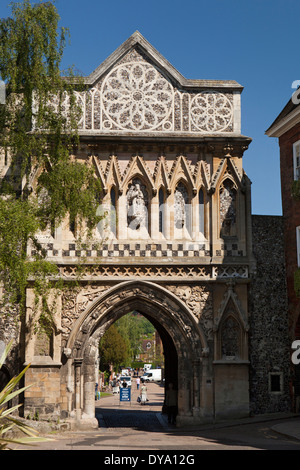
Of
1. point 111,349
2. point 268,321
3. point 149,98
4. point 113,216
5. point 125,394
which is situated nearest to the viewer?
point 268,321

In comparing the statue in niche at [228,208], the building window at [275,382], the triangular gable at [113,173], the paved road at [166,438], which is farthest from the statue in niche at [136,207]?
the paved road at [166,438]

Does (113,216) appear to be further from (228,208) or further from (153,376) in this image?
(153,376)

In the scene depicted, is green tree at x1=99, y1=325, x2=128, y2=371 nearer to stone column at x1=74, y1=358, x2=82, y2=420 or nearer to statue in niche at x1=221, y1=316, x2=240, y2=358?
stone column at x1=74, y1=358, x2=82, y2=420

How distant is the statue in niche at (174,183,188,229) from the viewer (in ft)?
Result: 75.7

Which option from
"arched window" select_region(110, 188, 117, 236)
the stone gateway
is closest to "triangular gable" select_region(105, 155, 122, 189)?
the stone gateway

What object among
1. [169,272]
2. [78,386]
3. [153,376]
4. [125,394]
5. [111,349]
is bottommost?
[153,376]

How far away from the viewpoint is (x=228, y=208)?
23.1m

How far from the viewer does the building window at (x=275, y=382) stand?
73.6 ft

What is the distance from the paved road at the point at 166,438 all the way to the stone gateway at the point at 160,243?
1.03 metres

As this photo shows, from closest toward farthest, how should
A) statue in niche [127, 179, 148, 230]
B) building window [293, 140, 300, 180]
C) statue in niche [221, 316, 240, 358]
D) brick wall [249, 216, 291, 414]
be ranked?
statue in niche [221, 316, 240, 358] → brick wall [249, 216, 291, 414] → building window [293, 140, 300, 180] → statue in niche [127, 179, 148, 230]

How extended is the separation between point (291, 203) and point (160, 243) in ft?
14.4

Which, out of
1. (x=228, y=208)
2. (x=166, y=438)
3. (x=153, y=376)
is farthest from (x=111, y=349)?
(x=166, y=438)

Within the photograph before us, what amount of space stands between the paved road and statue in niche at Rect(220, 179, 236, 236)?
5947 millimetres
